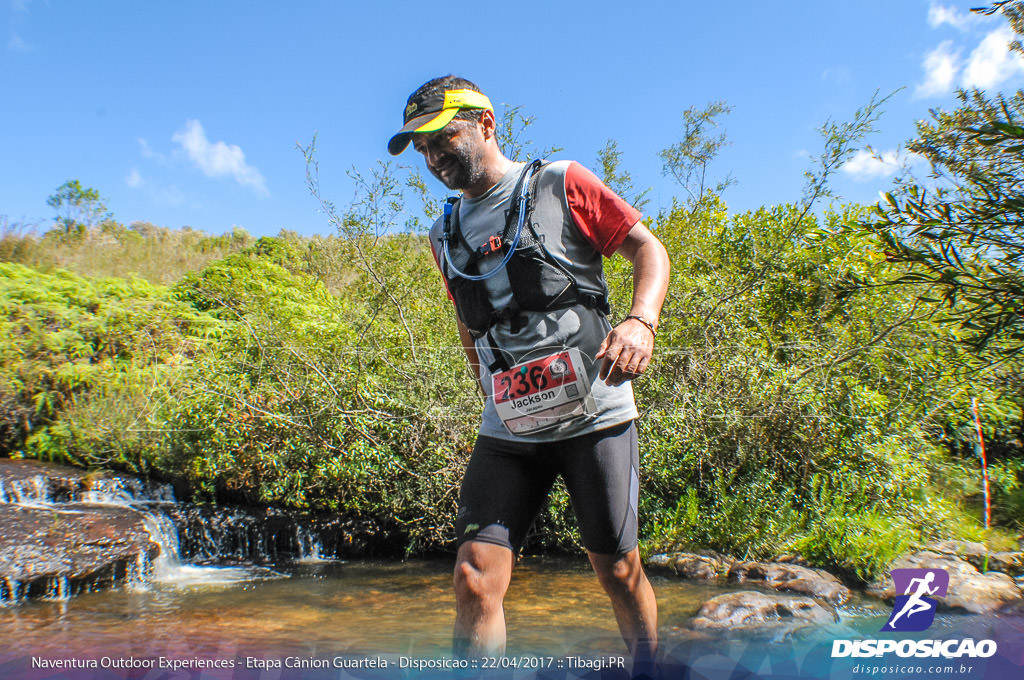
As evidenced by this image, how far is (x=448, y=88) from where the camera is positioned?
235 cm

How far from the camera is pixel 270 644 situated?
165 inches

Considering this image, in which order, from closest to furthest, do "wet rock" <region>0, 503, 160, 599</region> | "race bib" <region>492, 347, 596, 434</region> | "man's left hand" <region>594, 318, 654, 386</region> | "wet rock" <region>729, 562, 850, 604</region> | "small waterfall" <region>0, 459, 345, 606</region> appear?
"man's left hand" <region>594, 318, 654, 386</region>, "race bib" <region>492, 347, 596, 434</region>, "wet rock" <region>729, 562, 850, 604</region>, "wet rock" <region>0, 503, 160, 599</region>, "small waterfall" <region>0, 459, 345, 606</region>

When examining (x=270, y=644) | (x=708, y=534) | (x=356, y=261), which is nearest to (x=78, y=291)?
(x=356, y=261)

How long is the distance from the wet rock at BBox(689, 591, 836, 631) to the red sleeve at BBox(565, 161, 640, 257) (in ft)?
9.20

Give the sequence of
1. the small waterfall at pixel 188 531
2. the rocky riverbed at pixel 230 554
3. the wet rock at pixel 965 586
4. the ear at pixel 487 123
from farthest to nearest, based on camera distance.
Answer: the small waterfall at pixel 188 531, the wet rock at pixel 965 586, the rocky riverbed at pixel 230 554, the ear at pixel 487 123

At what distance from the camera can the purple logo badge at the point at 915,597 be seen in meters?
4.20

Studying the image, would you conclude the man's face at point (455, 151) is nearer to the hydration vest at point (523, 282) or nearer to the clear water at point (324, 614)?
the hydration vest at point (523, 282)

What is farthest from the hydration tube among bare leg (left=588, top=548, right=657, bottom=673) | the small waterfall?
the small waterfall

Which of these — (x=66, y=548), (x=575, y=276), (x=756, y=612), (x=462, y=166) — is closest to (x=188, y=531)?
(x=66, y=548)

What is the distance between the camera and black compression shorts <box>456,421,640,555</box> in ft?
7.13

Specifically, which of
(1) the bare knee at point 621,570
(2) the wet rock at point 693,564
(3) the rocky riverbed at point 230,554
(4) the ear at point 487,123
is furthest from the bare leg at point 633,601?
(2) the wet rock at point 693,564

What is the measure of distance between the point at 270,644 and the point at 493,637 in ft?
8.91

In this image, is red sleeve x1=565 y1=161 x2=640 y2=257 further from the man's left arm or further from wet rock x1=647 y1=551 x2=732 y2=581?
wet rock x1=647 y1=551 x2=732 y2=581

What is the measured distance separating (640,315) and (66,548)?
5.62m
